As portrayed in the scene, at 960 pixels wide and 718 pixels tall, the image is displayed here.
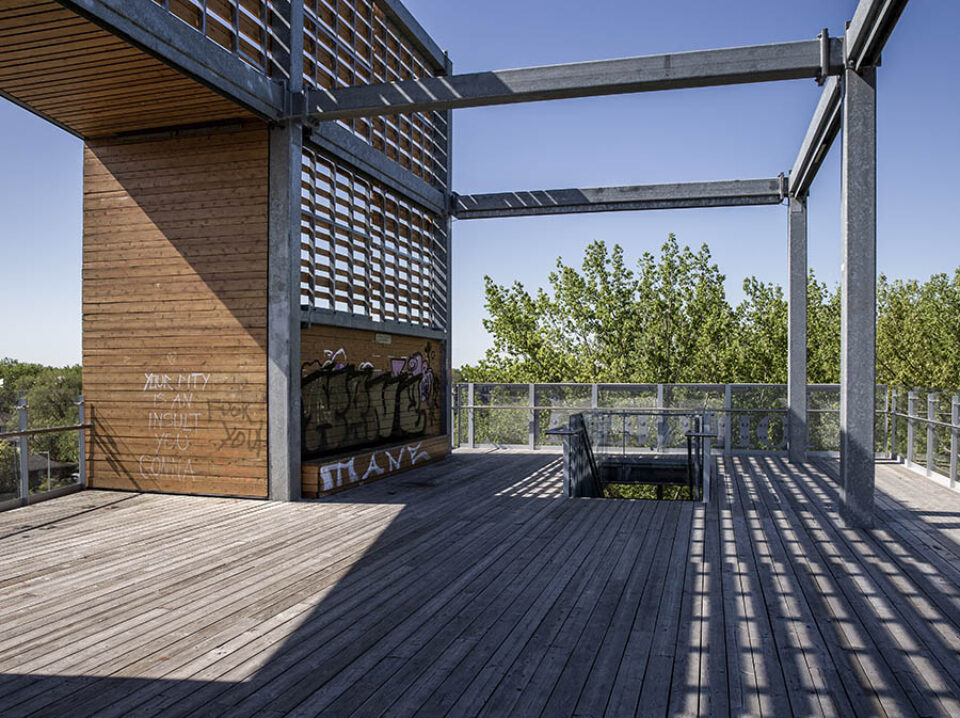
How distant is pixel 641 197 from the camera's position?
13.2 metres

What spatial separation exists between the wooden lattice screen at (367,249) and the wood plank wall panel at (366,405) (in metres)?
0.52

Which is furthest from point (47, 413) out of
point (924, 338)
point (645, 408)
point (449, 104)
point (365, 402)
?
point (924, 338)

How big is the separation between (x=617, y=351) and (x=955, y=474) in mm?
32393

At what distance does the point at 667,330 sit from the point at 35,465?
121 ft

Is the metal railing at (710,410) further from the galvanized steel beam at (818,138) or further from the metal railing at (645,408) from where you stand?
the galvanized steel beam at (818,138)

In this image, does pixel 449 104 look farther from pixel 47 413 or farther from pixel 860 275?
pixel 47 413

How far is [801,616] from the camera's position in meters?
4.74

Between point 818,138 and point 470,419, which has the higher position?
point 818,138

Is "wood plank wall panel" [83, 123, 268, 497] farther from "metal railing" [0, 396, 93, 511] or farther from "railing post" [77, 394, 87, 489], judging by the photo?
"metal railing" [0, 396, 93, 511]

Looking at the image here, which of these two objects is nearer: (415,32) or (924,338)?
(415,32)

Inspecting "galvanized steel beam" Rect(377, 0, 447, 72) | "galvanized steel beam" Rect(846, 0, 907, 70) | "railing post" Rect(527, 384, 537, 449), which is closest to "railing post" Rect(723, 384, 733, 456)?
"railing post" Rect(527, 384, 537, 449)

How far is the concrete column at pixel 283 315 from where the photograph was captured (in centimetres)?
913

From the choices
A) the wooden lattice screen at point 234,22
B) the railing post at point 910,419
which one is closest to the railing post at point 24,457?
the wooden lattice screen at point 234,22

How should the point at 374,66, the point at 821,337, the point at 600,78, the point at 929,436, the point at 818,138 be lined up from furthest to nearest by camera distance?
Answer: the point at 821,337 → the point at 374,66 → the point at 929,436 → the point at 818,138 → the point at 600,78
